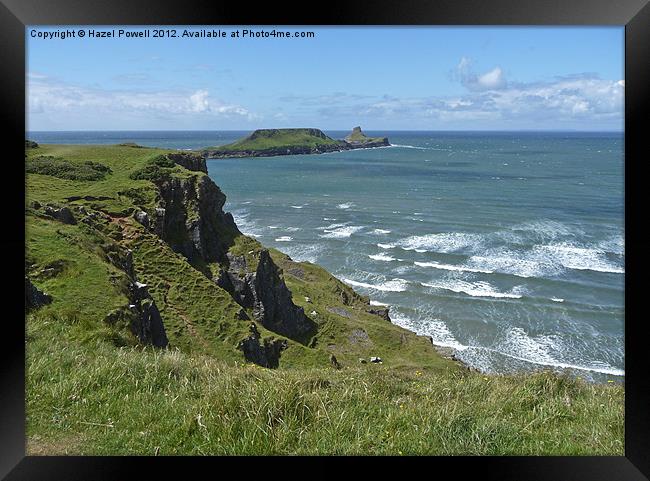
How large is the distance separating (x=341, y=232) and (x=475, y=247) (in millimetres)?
12795

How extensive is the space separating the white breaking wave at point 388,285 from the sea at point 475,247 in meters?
0.13

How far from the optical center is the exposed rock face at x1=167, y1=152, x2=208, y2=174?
27.0 meters

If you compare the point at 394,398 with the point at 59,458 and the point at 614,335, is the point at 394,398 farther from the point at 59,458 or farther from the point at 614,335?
the point at 614,335

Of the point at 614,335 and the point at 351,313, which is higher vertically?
the point at 351,313

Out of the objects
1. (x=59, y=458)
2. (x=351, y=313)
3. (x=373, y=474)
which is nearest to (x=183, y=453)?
(x=59, y=458)

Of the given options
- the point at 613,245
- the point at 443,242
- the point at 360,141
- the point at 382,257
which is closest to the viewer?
the point at 382,257

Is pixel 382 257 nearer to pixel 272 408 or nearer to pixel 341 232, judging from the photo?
pixel 341 232

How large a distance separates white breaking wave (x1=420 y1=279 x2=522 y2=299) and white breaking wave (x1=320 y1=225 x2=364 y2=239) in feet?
49.9

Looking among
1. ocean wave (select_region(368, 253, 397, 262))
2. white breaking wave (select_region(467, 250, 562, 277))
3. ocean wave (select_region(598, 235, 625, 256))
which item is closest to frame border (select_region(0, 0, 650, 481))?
white breaking wave (select_region(467, 250, 562, 277))

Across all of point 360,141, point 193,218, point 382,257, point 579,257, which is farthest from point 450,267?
point 360,141

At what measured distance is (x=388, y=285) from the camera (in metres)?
40.6

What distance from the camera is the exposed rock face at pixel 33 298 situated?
8.44 m
